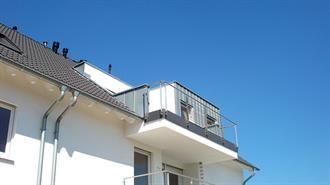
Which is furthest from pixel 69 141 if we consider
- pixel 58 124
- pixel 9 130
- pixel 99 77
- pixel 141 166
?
pixel 99 77

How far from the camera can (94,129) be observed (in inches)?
370

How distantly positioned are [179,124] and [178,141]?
80cm

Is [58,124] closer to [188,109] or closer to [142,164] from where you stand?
[142,164]

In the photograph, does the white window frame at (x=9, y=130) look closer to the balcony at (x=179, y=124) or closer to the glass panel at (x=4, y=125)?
the glass panel at (x=4, y=125)

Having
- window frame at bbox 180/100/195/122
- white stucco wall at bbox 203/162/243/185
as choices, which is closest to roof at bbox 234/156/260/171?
white stucco wall at bbox 203/162/243/185

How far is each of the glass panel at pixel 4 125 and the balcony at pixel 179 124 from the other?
3377mm

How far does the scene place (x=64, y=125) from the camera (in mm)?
8641

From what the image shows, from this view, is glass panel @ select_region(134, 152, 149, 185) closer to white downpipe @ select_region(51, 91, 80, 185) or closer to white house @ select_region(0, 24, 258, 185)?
white house @ select_region(0, 24, 258, 185)

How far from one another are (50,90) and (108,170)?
2.33 m

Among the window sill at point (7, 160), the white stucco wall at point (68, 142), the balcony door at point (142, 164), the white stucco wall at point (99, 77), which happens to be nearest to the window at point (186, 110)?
the balcony door at point (142, 164)

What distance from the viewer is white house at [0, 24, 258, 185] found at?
7617mm

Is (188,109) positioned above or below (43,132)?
above

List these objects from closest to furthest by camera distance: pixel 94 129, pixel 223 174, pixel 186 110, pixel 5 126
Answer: pixel 5 126, pixel 94 129, pixel 186 110, pixel 223 174

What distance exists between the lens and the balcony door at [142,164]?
10.7 metres
